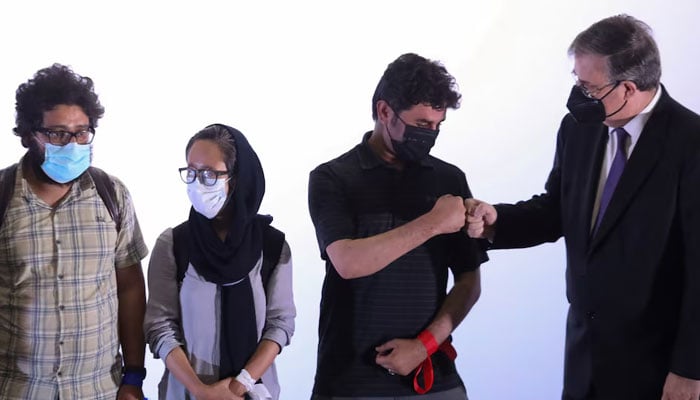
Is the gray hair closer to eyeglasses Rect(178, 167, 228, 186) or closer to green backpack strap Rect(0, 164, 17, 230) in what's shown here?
eyeglasses Rect(178, 167, 228, 186)

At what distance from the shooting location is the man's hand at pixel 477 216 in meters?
2.40

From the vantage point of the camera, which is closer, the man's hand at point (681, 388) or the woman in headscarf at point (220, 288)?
the man's hand at point (681, 388)

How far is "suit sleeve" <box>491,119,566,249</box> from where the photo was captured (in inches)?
102

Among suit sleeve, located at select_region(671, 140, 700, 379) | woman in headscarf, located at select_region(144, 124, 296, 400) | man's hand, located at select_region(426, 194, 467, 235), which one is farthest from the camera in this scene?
woman in headscarf, located at select_region(144, 124, 296, 400)

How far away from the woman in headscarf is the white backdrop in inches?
49.9

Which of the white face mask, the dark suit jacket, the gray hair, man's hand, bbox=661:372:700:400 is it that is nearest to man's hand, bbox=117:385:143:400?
the white face mask

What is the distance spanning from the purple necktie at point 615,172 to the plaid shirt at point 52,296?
4.82ft

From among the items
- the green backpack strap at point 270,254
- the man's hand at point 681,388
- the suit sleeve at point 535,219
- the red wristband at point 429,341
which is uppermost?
the suit sleeve at point 535,219

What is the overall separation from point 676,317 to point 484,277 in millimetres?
1918

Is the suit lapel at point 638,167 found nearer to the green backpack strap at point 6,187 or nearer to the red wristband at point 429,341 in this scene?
the red wristband at point 429,341

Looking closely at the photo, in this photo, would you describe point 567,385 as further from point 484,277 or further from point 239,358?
point 484,277

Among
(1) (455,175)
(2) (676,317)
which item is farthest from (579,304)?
(1) (455,175)

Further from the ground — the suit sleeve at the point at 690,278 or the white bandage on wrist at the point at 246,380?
the suit sleeve at the point at 690,278

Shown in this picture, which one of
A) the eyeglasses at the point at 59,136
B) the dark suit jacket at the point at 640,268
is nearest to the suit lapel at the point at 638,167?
the dark suit jacket at the point at 640,268
